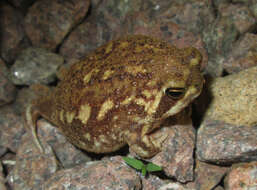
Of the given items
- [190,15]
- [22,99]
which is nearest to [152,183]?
[190,15]

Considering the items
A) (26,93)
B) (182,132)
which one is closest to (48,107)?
(26,93)

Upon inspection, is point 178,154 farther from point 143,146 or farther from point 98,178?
point 98,178

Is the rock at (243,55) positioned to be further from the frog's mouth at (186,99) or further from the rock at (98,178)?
the rock at (98,178)

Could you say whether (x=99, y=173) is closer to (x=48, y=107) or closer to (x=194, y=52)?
(x=48, y=107)

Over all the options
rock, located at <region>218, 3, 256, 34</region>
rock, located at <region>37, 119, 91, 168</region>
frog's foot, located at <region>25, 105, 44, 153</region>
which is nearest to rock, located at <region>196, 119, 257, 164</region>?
rock, located at <region>218, 3, 256, 34</region>

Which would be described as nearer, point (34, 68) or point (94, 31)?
point (34, 68)

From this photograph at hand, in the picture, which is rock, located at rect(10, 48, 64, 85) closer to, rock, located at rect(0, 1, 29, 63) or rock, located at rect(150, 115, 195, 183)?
rock, located at rect(0, 1, 29, 63)

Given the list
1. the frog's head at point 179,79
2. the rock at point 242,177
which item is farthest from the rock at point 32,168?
the rock at point 242,177
